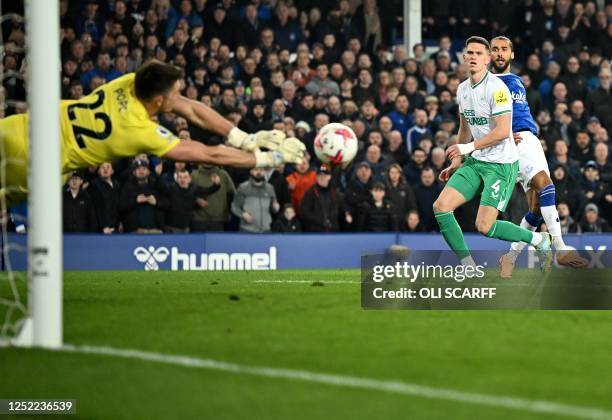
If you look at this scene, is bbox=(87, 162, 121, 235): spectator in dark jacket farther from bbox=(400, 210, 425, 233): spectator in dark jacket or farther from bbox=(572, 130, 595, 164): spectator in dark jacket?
bbox=(572, 130, 595, 164): spectator in dark jacket

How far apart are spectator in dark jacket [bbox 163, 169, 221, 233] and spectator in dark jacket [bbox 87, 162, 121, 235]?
0.74 m

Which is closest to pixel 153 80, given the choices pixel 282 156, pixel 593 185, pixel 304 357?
pixel 282 156

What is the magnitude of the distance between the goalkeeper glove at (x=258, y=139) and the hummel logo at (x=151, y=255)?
7.57 metres

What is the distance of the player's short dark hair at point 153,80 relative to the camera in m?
10.4

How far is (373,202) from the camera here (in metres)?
19.1

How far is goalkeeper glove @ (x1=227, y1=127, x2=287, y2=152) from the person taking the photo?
10.4m

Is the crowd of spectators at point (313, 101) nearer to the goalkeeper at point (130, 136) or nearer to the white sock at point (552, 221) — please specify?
the white sock at point (552, 221)

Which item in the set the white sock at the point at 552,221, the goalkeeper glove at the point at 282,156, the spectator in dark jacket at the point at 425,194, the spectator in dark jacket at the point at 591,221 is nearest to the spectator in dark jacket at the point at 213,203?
the spectator in dark jacket at the point at 425,194

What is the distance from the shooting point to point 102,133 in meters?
10.3

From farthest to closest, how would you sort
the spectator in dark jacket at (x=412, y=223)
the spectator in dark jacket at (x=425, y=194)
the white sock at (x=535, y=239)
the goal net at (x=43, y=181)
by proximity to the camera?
the spectator in dark jacket at (x=425, y=194) < the spectator in dark jacket at (x=412, y=223) < the white sock at (x=535, y=239) < the goal net at (x=43, y=181)

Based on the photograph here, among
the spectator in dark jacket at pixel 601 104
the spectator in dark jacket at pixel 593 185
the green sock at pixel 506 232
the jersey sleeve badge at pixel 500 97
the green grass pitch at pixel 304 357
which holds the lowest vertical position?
the green grass pitch at pixel 304 357

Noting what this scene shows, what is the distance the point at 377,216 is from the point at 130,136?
9.33m

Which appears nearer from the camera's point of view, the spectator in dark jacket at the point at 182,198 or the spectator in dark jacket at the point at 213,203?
the spectator in dark jacket at the point at 182,198

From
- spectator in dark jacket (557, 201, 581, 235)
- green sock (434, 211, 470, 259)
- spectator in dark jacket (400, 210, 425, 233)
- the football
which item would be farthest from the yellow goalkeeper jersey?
spectator in dark jacket (557, 201, 581, 235)
